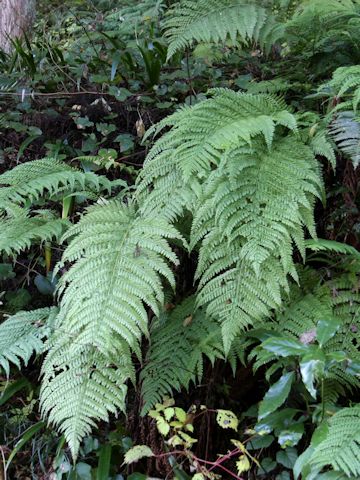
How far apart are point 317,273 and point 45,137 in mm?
1798

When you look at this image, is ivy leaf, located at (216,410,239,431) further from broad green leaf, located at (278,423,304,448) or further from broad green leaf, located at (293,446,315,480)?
broad green leaf, located at (293,446,315,480)

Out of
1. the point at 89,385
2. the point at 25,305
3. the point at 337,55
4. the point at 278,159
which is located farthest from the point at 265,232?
the point at 25,305

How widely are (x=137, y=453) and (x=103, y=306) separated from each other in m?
0.58

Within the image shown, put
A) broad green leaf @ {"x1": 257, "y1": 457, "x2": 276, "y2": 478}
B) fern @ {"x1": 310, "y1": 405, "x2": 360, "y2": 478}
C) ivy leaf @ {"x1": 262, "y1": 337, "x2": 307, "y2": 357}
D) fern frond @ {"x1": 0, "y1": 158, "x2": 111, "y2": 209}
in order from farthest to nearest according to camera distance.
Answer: fern frond @ {"x1": 0, "y1": 158, "x2": 111, "y2": 209}
broad green leaf @ {"x1": 257, "y1": 457, "x2": 276, "y2": 478}
ivy leaf @ {"x1": 262, "y1": 337, "x2": 307, "y2": 357}
fern @ {"x1": 310, "y1": 405, "x2": 360, "y2": 478}

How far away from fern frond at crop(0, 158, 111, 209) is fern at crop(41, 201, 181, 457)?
12.2 inches

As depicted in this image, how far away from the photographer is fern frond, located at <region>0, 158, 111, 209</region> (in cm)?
204

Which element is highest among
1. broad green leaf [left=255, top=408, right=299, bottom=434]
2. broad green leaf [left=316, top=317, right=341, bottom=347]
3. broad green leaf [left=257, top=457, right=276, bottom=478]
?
broad green leaf [left=316, top=317, right=341, bottom=347]

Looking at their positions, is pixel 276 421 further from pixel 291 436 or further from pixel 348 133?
pixel 348 133

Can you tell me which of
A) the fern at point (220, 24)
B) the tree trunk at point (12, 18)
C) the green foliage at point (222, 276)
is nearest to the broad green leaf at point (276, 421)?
the green foliage at point (222, 276)

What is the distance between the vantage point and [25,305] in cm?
240

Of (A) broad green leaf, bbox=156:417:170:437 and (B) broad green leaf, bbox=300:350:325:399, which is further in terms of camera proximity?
(A) broad green leaf, bbox=156:417:170:437

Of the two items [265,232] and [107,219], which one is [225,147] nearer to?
[265,232]

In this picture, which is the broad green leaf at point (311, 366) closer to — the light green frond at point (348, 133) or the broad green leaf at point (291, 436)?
the broad green leaf at point (291, 436)

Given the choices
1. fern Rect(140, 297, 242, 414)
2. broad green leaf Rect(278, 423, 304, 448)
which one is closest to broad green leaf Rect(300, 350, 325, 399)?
broad green leaf Rect(278, 423, 304, 448)
